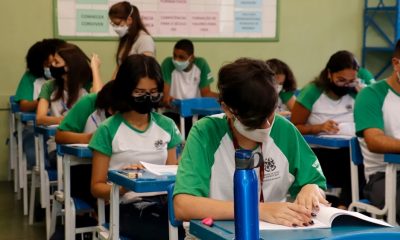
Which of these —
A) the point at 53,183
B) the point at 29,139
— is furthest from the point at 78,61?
the point at 29,139

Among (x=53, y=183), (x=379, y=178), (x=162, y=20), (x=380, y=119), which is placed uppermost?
(x=162, y=20)

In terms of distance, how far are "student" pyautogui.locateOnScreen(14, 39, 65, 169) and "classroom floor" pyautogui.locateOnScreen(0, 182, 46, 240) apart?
383mm

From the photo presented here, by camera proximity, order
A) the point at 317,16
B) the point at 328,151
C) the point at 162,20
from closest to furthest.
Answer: the point at 328,151 < the point at 162,20 < the point at 317,16

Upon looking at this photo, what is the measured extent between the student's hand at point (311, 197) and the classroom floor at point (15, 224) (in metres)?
2.90

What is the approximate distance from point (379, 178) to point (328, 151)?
79 centimetres

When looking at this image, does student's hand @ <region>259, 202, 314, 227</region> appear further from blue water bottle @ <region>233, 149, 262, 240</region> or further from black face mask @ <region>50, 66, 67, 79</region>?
black face mask @ <region>50, 66, 67, 79</region>

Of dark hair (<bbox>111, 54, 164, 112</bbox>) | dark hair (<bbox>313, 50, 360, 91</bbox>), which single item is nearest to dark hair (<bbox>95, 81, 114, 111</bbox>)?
dark hair (<bbox>111, 54, 164, 112</bbox>)

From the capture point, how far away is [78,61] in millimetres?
4258

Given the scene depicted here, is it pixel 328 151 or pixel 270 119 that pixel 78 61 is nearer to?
pixel 328 151

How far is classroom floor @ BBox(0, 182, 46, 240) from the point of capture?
4.51m

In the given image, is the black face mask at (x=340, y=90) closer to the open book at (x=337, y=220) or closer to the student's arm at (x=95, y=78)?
the student's arm at (x=95, y=78)

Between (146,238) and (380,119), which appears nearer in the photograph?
(146,238)

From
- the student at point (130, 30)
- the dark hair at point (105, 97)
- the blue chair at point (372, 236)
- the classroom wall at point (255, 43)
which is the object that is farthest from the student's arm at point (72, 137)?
the classroom wall at point (255, 43)

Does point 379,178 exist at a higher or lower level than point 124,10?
lower
